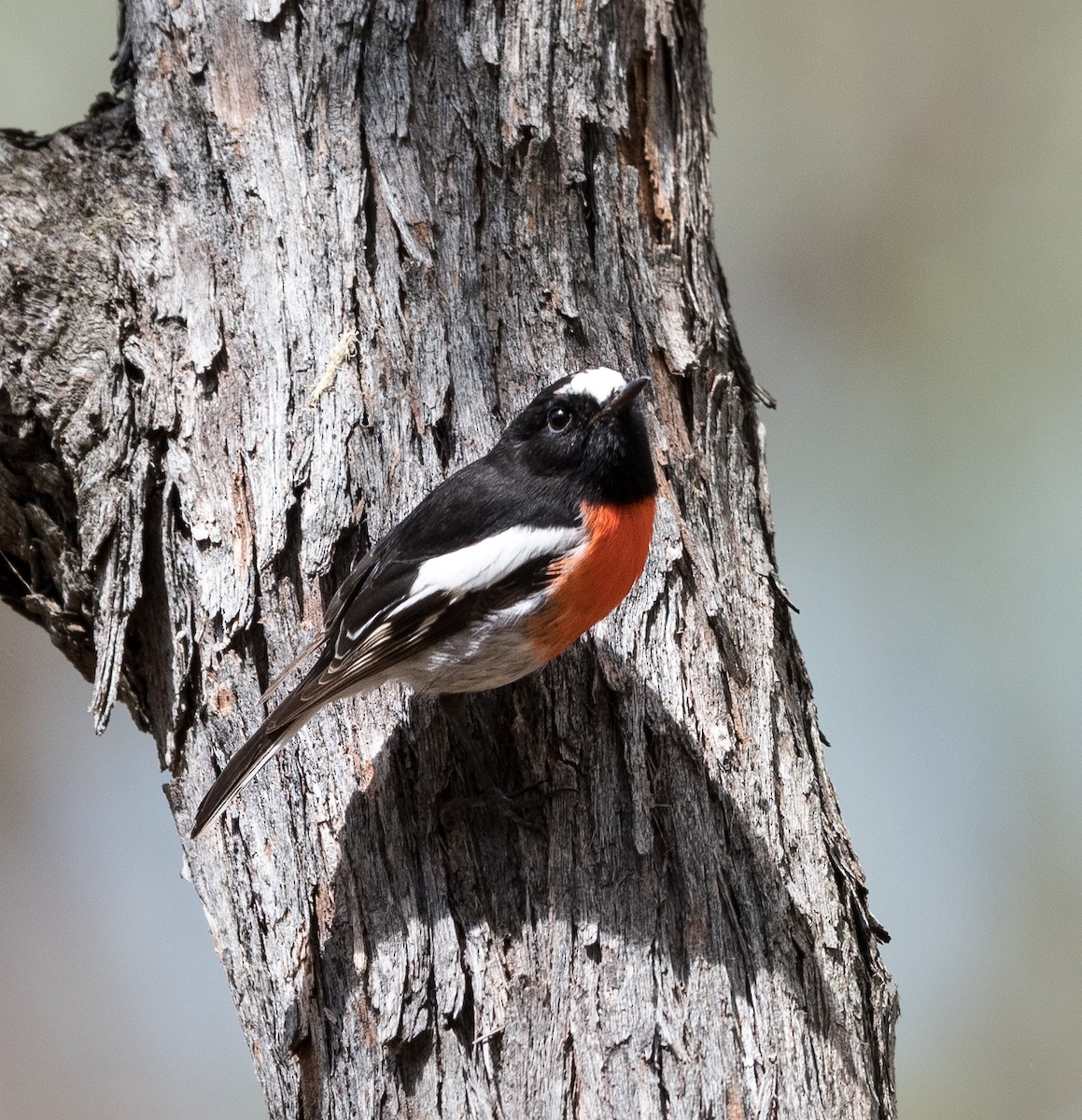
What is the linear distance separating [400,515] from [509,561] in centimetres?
32

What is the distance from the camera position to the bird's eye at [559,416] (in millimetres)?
2693

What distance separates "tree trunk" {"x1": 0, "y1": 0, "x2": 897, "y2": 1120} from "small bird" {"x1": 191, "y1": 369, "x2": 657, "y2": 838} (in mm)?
150

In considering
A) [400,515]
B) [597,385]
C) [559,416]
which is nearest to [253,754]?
[400,515]

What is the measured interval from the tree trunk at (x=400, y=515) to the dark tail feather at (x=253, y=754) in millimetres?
137

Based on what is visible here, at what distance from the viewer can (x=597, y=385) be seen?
266cm

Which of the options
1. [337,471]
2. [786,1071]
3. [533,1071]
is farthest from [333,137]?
[786,1071]

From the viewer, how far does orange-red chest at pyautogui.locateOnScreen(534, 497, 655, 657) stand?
8.36ft

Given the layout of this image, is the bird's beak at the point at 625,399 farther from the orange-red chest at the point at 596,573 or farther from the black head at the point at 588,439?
the orange-red chest at the point at 596,573

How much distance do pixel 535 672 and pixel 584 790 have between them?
0.35 m

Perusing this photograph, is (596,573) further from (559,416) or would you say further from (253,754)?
(253,754)

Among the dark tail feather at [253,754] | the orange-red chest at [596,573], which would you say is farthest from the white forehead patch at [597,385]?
the dark tail feather at [253,754]

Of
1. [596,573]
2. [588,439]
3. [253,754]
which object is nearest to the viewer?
[253,754]

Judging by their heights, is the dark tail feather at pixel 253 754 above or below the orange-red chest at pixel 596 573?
below

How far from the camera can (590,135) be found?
3045 millimetres
